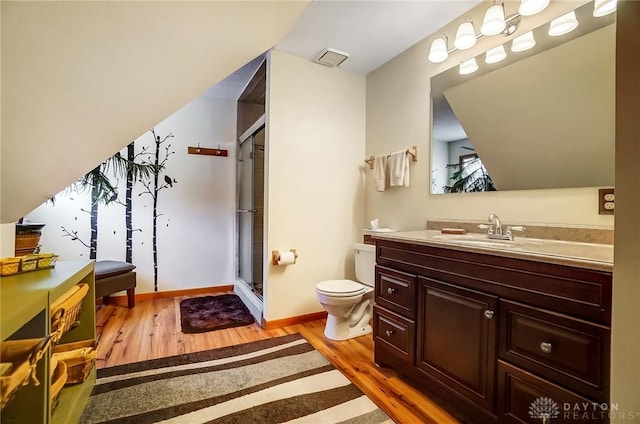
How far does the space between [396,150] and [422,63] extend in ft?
2.23

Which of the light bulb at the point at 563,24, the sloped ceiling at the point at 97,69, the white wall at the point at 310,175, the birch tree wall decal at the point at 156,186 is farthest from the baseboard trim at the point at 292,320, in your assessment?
the light bulb at the point at 563,24

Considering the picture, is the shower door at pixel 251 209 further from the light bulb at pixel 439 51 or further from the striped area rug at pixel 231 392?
the light bulb at pixel 439 51

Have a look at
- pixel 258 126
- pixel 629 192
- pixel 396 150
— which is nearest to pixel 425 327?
pixel 629 192

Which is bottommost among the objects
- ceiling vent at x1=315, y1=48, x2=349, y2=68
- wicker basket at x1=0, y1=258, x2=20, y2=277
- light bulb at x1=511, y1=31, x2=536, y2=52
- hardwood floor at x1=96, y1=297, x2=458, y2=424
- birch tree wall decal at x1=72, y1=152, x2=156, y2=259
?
hardwood floor at x1=96, y1=297, x2=458, y2=424

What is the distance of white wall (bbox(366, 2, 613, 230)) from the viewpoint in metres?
1.46

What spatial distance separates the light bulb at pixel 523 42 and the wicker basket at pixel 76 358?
282cm

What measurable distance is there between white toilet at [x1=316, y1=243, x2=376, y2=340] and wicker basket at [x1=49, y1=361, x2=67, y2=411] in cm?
145

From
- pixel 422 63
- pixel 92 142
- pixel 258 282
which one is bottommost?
pixel 258 282

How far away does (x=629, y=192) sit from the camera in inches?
23.5

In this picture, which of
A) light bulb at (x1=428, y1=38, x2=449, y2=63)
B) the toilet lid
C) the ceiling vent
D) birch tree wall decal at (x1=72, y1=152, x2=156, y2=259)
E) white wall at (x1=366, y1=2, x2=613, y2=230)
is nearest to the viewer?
white wall at (x1=366, y1=2, x2=613, y2=230)

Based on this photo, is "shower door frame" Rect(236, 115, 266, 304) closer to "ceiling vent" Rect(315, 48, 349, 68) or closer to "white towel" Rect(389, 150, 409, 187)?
"ceiling vent" Rect(315, 48, 349, 68)

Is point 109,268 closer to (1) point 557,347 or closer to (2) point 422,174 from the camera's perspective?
(2) point 422,174

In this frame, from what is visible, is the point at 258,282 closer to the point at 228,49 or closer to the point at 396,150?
the point at 396,150

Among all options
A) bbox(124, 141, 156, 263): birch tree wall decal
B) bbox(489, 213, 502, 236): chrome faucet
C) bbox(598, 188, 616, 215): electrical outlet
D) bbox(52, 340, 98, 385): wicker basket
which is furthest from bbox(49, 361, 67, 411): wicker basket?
bbox(598, 188, 616, 215): electrical outlet
